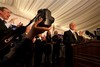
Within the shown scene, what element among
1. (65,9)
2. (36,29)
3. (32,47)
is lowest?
(32,47)

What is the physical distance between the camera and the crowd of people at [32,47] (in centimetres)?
74


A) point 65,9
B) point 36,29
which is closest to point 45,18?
point 36,29

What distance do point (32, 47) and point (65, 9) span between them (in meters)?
3.99

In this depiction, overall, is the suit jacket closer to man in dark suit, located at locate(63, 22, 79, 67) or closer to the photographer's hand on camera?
man in dark suit, located at locate(63, 22, 79, 67)

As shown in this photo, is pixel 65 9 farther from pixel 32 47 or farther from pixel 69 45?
pixel 32 47

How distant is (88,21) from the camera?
5.87 m

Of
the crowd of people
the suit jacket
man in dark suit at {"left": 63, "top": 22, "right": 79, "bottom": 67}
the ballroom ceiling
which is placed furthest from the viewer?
the ballroom ceiling

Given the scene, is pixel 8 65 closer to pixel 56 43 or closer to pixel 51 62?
pixel 56 43

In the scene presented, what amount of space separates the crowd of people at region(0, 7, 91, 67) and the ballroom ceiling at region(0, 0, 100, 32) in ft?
4.82

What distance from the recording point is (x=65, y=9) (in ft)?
16.0

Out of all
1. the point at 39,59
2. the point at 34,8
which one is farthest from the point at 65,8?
the point at 39,59

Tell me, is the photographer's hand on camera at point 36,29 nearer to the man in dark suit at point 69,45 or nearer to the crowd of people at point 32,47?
the crowd of people at point 32,47

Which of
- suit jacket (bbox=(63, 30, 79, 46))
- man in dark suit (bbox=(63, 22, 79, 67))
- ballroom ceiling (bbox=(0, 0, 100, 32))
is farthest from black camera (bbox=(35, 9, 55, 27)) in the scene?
ballroom ceiling (bbox=(0, 0, 100, 32))

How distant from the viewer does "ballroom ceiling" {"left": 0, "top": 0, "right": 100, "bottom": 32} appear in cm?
442
